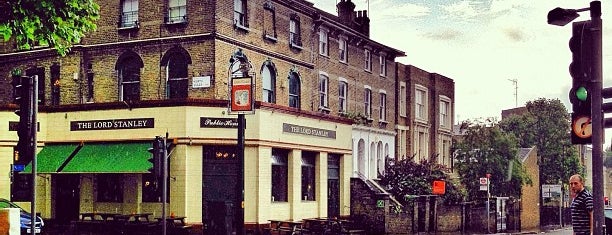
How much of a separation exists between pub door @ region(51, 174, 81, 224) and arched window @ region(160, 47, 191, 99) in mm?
4809

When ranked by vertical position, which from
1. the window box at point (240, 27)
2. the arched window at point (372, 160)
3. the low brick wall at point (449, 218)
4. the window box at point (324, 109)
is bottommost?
the low brick wall at point (449, 218)

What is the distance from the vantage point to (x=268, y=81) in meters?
35.4

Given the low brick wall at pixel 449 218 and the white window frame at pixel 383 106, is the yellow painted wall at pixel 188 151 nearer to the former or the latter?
the low brick wall at pixel 449 218

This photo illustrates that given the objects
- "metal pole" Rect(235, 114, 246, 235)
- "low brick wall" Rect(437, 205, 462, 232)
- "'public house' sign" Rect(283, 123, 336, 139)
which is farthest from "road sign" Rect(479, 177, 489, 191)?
"metal pole" Rect(235, 114, 246, 235)

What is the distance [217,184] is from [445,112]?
1147 inches

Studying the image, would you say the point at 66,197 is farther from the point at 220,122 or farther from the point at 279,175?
the point at 279,175

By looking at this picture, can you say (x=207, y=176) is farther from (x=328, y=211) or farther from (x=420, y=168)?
(x=420, y=168)

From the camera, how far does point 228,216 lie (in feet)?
94.7

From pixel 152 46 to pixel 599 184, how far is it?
23718mm

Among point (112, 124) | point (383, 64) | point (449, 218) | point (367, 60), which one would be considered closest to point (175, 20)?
point (112, 124)

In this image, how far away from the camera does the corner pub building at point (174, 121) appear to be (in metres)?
30.3

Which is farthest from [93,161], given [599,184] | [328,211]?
[599,184]

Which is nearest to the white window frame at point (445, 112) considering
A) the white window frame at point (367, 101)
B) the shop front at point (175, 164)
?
the white window frame at point (367, 101)

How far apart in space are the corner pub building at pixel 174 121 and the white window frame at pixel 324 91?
4.24 metres
